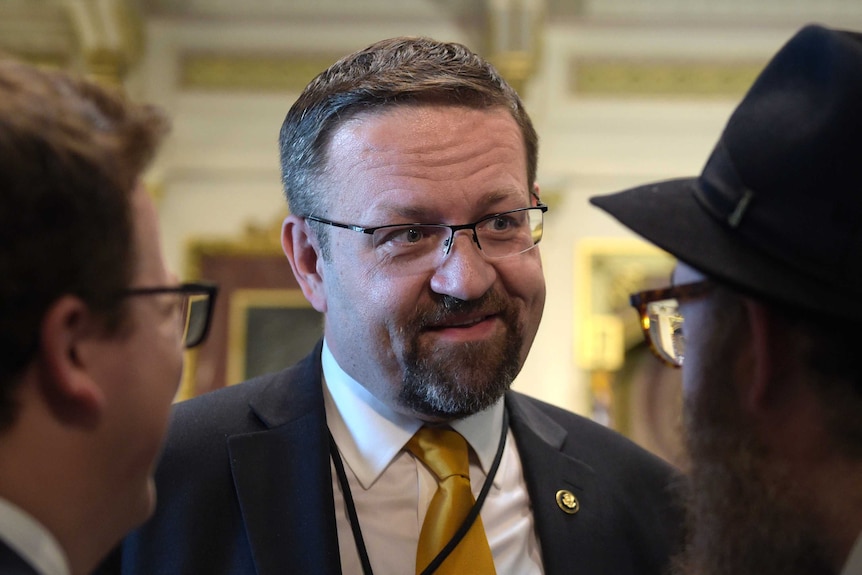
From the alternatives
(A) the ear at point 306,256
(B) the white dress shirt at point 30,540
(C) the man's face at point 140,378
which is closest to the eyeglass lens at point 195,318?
(C) the man's face at point 140,378

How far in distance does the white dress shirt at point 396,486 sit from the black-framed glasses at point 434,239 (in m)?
0.30

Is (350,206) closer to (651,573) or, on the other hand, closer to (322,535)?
(322,535)

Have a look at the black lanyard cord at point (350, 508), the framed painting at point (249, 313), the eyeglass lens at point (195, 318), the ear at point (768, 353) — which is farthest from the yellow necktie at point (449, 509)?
the framed painting at point (249, 313)

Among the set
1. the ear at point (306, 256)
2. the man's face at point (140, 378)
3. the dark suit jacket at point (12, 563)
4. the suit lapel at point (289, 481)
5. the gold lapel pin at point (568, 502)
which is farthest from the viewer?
the ear at point (306, 256)

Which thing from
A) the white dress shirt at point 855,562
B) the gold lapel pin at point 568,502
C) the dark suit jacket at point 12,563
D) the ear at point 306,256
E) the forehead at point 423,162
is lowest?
the gold lapel pin at point 568,502

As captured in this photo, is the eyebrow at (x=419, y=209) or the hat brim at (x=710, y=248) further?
the eyebrow at (x=419, y=209)

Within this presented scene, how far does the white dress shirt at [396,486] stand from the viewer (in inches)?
76.2

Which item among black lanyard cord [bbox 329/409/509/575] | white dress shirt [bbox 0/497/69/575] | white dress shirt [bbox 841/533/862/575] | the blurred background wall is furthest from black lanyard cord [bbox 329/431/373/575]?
the blurred background wall

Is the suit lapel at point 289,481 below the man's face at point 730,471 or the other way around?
below

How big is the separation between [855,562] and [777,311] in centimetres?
35

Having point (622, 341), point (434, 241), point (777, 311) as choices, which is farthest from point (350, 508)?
point (622, 341)

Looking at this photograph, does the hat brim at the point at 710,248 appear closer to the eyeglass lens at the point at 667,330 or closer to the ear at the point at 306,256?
the eyeglass lens at the point at 667,330

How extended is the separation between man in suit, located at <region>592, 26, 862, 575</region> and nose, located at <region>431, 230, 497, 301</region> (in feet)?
1.74

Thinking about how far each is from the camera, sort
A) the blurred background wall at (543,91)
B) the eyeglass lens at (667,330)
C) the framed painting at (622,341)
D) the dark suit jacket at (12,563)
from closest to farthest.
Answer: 1. the dark suit jacket at (12,563)
2. the eyeglass lens at (667,330)
3. the framed painting at (622,341)
4. the blurred background wall at (543,91)
